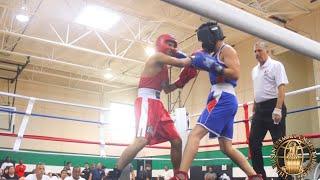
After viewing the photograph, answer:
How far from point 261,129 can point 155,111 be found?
0.96 meters

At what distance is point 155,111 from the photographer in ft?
9.46

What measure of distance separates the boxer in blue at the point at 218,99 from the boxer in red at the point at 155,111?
344 mm

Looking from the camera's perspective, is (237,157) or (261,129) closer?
(237,157)

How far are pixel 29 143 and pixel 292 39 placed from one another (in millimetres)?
14462

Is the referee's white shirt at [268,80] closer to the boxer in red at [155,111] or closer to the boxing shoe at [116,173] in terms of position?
the boxer in red at [155,111]

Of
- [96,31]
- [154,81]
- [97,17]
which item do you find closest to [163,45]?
[154,81]

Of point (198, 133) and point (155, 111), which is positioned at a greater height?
point (155, 111)

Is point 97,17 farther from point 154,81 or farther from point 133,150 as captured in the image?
point 133,150

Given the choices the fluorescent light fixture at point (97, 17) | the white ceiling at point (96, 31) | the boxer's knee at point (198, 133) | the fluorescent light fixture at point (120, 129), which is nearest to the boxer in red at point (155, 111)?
the boxer's knee at point (198, 133)

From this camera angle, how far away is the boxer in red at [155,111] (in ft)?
9.07

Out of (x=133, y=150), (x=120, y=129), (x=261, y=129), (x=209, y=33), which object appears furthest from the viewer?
(x=120, y=129)

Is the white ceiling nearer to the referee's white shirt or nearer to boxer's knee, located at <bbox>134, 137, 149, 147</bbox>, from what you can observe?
the referee's white shirt

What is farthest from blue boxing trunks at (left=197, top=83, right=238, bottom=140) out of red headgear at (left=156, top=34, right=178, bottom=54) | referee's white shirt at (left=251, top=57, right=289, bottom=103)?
referee's white shirt at (left=251, top=57, right=289, bottom=103)

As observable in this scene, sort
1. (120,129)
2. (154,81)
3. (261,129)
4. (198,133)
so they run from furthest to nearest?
1. (120,129)
2. (261,129)
3. (154,81)
4. (198,133)
